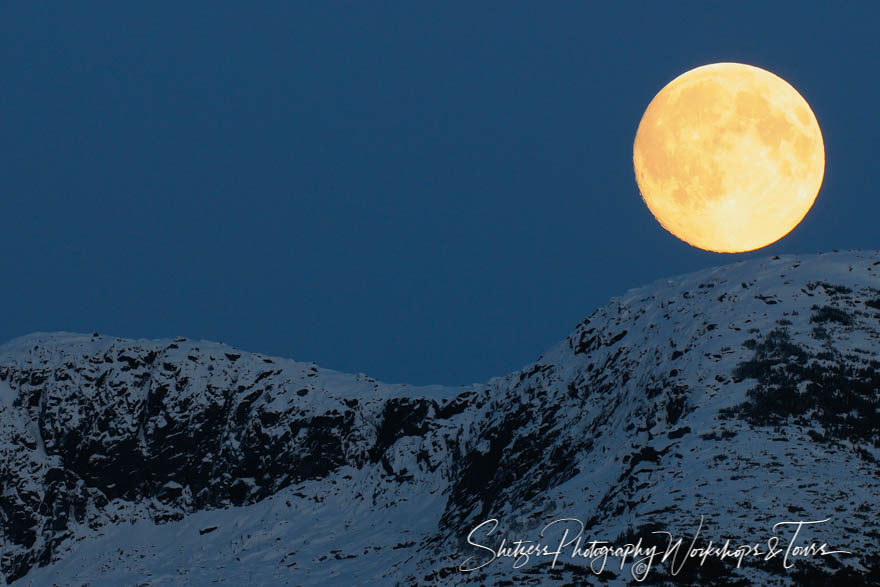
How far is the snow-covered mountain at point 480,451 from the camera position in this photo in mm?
29266

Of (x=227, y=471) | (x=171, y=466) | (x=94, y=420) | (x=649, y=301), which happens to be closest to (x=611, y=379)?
(x=649, y=301)

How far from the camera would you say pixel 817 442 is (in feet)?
110

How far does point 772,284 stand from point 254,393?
133 ft

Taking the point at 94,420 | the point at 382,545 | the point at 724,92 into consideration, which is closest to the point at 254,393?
the point at 94,420

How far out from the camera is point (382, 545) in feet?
180

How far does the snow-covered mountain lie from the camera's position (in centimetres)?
2927

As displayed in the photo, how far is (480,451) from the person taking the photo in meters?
57.8

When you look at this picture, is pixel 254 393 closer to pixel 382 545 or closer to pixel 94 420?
pixel 94 420

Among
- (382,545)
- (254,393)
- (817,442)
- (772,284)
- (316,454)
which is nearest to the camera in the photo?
(817,442)

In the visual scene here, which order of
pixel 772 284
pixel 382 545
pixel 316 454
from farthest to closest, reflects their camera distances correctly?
pixel 316 454, pixel 382 545, pixel 772 284

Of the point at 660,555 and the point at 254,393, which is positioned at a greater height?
the point at 254,393

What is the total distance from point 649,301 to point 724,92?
23.4 meters

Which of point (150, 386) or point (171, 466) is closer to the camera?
point (171, 466)

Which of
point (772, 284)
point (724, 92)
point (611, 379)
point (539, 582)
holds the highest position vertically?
point (724, 92)
